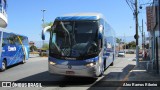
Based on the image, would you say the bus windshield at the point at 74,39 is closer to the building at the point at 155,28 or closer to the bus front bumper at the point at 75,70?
the bus front bumper at the point at 75,70

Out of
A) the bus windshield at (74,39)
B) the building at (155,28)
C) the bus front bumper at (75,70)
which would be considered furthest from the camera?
the building at (155,28)

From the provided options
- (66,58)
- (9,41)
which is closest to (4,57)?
(9,41)

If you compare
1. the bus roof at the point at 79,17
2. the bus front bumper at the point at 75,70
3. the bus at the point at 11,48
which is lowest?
the bus front bumper at the point at 75,70

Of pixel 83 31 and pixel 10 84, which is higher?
pixel 83 31

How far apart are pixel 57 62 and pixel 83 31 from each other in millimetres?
1912

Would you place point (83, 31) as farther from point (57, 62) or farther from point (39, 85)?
point (39, 85)

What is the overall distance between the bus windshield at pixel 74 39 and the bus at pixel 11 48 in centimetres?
783

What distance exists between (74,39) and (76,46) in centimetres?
36

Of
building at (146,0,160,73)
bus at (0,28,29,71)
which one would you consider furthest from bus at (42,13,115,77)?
bus at (0,28,29,71)

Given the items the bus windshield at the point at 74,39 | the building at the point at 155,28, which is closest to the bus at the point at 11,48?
the bus windshield at the point at 74,39

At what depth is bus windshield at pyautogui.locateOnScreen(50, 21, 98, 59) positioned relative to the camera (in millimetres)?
14926

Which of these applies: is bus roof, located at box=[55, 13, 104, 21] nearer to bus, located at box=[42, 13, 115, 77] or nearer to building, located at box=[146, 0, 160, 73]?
bus, located at box=[42, 13, 115, 77]

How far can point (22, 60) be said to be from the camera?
30484mm

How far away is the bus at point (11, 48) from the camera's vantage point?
22484mm
